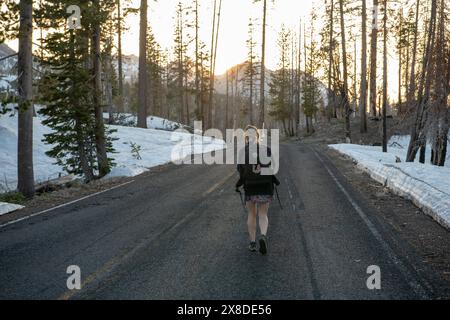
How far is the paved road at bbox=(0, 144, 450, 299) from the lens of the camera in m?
5.46

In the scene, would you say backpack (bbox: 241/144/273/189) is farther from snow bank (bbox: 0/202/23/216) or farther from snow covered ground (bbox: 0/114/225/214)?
snow covered ground (bbox: 0/114/225/214)

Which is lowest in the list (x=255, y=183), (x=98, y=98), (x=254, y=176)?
(x=255, y=183)

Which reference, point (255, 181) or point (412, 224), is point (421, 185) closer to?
point (412, 224)

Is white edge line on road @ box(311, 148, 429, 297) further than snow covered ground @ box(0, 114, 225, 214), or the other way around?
snow covered ground @ box(0, 114, 225, 214)

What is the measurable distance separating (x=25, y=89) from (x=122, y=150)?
38.0 feet

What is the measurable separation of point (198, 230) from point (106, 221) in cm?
232

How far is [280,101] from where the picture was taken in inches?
2311

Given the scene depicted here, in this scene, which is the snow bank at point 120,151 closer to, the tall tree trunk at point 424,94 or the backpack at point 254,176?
the backpack at point 254,176

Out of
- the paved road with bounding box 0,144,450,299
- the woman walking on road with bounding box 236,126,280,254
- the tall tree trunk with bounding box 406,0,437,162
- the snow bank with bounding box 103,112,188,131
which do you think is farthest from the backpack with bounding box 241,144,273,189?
the snow bank with bounding box 103,112,188,131

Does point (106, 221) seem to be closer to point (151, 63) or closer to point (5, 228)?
point (5, 228)

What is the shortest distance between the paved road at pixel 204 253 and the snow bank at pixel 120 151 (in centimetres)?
713

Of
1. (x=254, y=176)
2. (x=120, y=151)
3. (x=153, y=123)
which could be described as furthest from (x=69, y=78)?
(x=153, y=123)

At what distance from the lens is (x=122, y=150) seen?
23.8 meters
